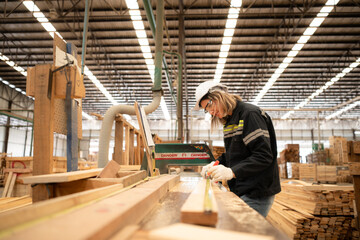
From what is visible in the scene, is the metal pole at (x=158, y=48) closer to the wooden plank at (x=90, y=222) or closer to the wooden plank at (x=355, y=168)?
the wooden plank at (x=355, y=168)

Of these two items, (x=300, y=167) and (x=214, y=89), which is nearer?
(x=214, y=89)

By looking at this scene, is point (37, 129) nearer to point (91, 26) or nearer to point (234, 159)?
point (234, 159)

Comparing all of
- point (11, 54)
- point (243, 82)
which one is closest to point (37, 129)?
point (11, 54)

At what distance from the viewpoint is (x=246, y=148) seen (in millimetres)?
2318

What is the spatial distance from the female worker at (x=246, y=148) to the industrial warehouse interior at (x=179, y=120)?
0.01m

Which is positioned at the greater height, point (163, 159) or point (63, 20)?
point (63, 20)

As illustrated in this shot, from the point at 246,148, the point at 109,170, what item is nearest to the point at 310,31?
the point at 246,148

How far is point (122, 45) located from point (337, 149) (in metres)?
13.6

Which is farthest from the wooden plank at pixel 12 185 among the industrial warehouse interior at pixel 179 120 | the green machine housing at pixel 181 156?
the green machine housing at pixel 181 156

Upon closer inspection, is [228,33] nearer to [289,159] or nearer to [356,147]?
[289,159]

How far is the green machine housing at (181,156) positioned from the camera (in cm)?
333

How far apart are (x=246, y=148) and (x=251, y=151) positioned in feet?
0.48

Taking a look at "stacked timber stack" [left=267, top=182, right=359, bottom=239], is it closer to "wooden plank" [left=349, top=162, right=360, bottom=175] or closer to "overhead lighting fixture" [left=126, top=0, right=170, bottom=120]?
"wooden plank" [left=349, top=162, right=360, bottom=175]

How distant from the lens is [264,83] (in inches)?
730
